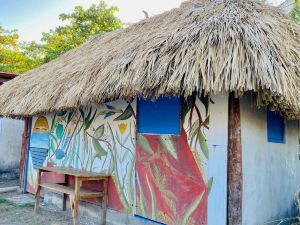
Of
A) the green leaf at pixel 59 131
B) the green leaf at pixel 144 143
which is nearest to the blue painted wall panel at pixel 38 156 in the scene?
the green leaf at pixel 59 131

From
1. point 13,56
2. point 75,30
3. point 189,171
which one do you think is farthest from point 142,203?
point 13,56

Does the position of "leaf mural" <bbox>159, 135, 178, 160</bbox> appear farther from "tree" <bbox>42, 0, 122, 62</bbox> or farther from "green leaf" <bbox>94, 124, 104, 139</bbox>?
"tree" <bbox>42, 0, 122, 62</bbox>

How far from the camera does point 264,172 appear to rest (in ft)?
13.0

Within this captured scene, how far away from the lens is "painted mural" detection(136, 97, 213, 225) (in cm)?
378

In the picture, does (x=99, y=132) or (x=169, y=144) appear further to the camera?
(x=99, y=132)

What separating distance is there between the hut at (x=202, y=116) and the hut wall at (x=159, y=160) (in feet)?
0.05

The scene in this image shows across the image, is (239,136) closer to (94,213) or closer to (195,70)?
(195,70)

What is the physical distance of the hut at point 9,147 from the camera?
9570 mm

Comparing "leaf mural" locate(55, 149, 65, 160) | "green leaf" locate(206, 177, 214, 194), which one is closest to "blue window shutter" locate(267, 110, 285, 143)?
"green leaf" locate(206, 177, 214, 194)

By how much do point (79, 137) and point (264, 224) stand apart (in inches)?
144

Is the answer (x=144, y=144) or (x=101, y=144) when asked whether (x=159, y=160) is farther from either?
(x=101, y=144)

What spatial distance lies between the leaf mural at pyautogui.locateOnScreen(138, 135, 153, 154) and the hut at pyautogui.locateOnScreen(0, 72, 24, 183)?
6.70m

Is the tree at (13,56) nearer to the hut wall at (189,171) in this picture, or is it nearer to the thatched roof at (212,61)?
the thatched roof at (212,61)

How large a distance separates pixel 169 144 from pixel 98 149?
1731 millimetres
